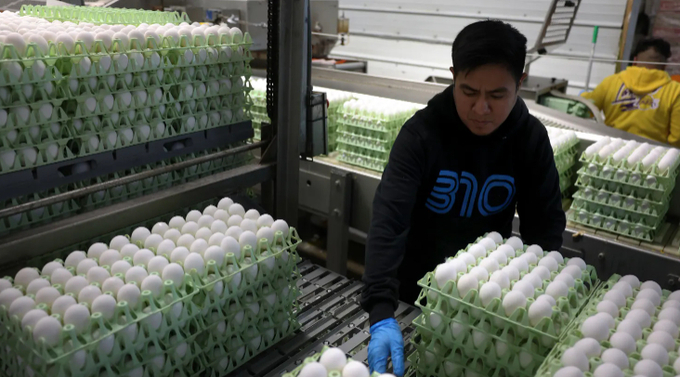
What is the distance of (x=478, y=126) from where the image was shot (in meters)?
1.59

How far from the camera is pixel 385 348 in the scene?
1.38 metres

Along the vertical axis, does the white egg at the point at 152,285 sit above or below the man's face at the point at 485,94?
below

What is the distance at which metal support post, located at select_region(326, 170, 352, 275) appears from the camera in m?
3.08

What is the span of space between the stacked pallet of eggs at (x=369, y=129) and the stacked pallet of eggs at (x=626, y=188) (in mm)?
988

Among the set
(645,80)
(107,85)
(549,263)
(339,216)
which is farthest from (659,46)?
(107,85)

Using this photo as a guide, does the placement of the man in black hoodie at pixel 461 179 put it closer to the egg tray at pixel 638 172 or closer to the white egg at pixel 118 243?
the white egg at pixel 118 243

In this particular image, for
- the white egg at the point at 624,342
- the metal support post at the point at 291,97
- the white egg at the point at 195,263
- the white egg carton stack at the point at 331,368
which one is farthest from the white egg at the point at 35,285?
the white egg at the point at 624,342

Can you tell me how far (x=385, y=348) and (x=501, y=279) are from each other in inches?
13.8

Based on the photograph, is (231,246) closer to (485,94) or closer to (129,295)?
(129,295)

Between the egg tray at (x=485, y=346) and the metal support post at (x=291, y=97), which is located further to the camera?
the metal support post at (x=291, y=97)

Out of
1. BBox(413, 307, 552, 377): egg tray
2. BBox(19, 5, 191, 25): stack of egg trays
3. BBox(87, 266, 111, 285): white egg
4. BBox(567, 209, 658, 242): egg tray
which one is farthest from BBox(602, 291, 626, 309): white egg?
BBox(19, 5, 191, 25): stack of egg trays

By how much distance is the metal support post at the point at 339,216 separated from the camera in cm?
308

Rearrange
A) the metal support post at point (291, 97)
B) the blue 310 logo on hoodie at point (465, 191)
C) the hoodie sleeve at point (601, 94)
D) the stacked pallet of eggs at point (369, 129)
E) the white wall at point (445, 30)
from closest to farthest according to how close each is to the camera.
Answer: the blue 310 logo on hoodie at point (465, 191) < the metal support post at point (291, 97) < the stacked pallet of eggs at point (369, 129) < the hoodie sleeve at point (601, 94) < the white wall at point (445, 30)

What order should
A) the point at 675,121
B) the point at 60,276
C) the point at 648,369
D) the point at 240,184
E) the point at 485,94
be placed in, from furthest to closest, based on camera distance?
the point at 675,121
the point at 240,184
the point at 485,94
the point at 60,276
the point at 648,369
